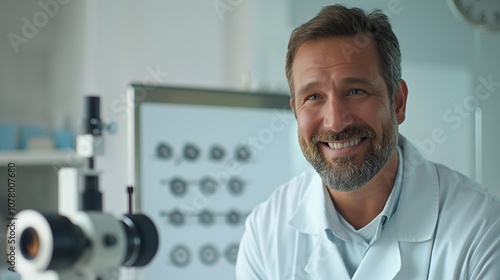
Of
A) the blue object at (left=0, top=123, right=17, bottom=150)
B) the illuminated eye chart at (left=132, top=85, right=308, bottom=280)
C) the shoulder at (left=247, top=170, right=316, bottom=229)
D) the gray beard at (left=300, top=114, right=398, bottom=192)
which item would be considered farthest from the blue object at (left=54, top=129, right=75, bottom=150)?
the gray beard at (left=300, top=114, right=398, bottom=192)

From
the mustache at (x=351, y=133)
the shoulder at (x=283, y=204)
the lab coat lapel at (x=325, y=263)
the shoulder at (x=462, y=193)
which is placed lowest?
the lab coat lapel at (x=325, y=263)

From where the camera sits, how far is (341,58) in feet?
4.76

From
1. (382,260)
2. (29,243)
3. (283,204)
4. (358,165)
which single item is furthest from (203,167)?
(29,243)

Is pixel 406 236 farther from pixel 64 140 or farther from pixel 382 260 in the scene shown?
pixel 64 140

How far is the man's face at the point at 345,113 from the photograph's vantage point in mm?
1442

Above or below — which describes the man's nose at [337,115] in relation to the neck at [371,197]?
above

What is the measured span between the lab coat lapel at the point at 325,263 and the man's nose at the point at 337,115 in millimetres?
266

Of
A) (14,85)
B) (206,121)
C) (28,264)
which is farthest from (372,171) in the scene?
(14,85)

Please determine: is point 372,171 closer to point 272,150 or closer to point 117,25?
point 272,150

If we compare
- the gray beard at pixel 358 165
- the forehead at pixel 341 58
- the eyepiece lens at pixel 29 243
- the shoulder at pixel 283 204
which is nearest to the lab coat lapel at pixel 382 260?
the gray beard at pixel 358 165

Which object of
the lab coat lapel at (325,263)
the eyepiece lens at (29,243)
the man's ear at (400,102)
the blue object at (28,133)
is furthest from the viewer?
the blue object at (28,133)

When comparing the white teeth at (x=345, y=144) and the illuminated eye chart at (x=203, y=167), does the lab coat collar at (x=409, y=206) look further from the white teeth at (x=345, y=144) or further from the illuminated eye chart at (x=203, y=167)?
the illuminated eye chart at (x=203, y=167)

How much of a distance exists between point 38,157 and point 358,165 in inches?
56.0

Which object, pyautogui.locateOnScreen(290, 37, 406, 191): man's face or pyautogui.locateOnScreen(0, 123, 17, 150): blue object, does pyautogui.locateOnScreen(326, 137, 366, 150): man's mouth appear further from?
pyautogui.locateOnScreen(0, 123, 17, 150): blue object
